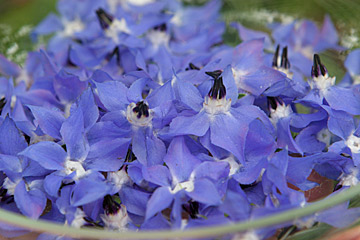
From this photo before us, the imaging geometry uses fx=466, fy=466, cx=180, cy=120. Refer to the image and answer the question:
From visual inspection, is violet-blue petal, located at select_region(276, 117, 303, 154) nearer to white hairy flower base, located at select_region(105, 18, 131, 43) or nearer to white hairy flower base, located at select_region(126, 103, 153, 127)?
white hairy flower base, located at select_region(126, 103, 153, 127)

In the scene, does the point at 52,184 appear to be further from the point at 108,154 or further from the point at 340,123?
the point at 340,123

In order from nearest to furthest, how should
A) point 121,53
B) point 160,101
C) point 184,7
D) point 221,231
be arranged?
1. point 221,231
2. point 160,101
3. point 121,53
4. point 184,7

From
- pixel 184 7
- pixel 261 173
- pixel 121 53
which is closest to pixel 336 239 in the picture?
pixel 261 173

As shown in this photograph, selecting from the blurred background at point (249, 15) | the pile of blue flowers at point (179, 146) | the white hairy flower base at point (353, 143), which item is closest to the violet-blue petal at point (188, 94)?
the pile of blue flowers at point (179, 146)

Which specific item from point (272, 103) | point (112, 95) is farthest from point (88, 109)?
point (272, 103)

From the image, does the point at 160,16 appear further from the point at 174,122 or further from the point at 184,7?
the point at 174,122

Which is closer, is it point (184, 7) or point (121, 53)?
point (121, 53)

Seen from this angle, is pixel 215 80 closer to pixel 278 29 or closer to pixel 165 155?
pixel 165 155

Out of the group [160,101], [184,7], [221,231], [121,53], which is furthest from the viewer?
[184,7]
